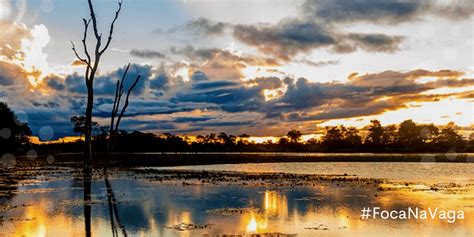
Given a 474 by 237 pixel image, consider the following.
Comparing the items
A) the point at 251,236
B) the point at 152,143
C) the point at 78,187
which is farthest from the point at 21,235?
the point at 152,143

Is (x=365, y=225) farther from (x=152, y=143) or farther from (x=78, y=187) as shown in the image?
(x=152, y=143)

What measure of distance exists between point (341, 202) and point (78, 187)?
15.9 meters

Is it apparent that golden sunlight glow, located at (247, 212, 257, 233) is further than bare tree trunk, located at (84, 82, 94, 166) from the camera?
No

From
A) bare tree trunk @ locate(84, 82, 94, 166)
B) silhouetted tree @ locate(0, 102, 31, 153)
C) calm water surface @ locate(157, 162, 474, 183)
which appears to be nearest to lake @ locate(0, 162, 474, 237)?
calm water surface @ locate(157, 162, 474, 183)

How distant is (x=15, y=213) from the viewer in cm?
1872

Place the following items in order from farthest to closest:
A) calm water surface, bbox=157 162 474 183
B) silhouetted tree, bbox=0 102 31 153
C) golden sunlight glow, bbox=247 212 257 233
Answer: silhouetted tree, bbox=0 102 31 153, calm water surface, bbox=157 162 474 183, golden sunlight glow, bbox=247 212 257 233

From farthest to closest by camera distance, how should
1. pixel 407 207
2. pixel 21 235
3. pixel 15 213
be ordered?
pixel 407 207, pixel 15 213, pixel 21 235

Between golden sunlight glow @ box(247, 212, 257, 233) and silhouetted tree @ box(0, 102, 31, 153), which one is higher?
silhouetted tree @ box(0, 102, 31, 153)

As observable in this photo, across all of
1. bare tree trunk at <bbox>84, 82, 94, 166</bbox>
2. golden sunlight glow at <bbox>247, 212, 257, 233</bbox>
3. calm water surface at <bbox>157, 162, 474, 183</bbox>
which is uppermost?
bare tree trunk at <bbox>84, 82, 94, 166</bbox>

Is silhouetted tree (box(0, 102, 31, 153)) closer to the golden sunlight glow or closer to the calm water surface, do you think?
the calm water surface

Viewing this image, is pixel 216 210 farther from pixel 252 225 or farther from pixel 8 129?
pixel 8 129

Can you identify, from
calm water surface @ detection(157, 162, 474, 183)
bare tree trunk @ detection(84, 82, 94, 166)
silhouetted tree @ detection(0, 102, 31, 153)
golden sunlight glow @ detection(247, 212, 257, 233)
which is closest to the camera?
golden sunlight glow @ detection(247, 212, 257, 233)

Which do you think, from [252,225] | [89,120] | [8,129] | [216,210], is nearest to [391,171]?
[89,120]

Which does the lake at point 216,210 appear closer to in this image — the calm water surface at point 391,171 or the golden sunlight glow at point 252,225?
the golden sunlight glow at point 252,225
